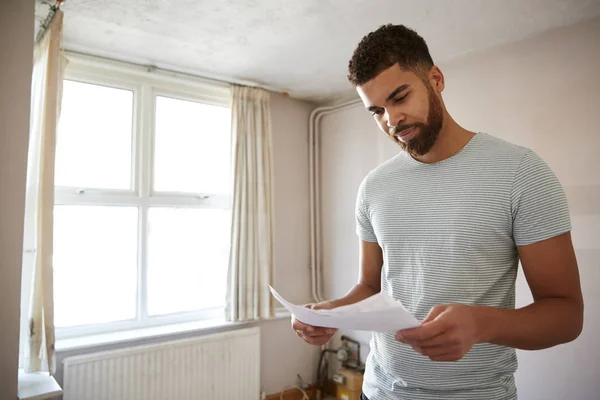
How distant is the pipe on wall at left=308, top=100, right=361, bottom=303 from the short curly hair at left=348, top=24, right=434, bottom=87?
2.53 m

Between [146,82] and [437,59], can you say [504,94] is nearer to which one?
[437,59]

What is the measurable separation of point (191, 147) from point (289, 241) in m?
1.15

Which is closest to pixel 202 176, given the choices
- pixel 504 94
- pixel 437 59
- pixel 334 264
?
pixel 334 264

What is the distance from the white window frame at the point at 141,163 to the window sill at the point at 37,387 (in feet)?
1.45

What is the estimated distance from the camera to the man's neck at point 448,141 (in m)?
1.04

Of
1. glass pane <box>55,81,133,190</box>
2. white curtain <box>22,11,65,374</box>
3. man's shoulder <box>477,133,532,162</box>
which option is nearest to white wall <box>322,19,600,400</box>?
man's shoulder <box>477,133,532,162</box>

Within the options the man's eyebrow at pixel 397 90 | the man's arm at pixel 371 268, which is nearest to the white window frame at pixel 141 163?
the man's arm at pixel 371 268

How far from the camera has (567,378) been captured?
7.16 ft

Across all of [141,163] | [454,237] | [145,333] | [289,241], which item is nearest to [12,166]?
[141,163]

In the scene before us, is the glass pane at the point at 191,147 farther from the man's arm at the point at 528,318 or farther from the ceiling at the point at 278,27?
the man's arm at the point at 528,318

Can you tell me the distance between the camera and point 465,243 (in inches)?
37.1

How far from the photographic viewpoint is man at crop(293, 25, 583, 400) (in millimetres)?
827

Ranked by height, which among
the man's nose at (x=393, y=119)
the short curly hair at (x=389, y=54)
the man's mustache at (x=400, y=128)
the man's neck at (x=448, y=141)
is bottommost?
the man's neck at (x=448, y=141)

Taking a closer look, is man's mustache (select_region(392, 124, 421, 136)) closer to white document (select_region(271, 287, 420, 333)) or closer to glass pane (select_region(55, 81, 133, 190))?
white document (select_region(271, 287, 420, 333))
